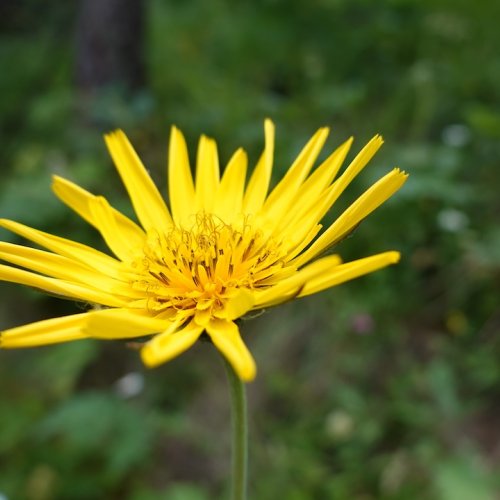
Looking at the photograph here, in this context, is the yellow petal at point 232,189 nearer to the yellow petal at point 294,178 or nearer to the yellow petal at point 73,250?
the yellow petal at point 294,178

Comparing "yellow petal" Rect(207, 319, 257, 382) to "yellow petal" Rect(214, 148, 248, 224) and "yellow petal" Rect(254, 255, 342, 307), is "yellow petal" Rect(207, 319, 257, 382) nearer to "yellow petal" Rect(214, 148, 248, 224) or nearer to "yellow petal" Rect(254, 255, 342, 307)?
"yellow petal" Rect(254, 255, 342, 307)

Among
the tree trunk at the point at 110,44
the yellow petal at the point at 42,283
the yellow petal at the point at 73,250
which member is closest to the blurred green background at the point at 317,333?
the tree trunk at the point at 110,44

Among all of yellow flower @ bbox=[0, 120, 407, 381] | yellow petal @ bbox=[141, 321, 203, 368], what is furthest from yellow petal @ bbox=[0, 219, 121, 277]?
yellow petal @ bbox=[141, 321, 203, 368]

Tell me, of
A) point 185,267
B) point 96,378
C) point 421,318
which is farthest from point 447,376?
point 96,378

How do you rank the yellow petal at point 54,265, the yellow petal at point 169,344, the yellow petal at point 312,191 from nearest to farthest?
the yellow petal at point 169,344
the yellow petal at point 54,265
the yellow petal at point 312,191

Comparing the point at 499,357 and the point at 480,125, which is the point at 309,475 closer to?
the point at 499,357

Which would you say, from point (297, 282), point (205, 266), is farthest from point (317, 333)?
point (297, 282)
